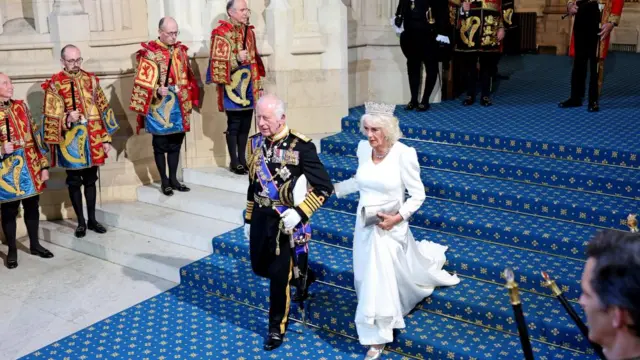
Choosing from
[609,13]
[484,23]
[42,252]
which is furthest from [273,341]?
[609,13]

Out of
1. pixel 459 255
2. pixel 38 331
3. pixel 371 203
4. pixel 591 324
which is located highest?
pixel 591 324

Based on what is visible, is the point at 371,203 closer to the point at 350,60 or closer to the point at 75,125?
the point at 75,125

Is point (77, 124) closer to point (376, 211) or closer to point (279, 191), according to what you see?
point (279, 191)

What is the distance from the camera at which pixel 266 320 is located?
19.9 feet

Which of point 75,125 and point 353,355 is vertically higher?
point 75,125

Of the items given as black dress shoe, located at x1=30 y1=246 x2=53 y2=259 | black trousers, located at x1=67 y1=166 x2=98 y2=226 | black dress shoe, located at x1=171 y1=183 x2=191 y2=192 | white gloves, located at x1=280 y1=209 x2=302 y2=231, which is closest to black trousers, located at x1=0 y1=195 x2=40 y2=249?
black dress shoe, located at x1=30 y1=246 x2=53 y2=259

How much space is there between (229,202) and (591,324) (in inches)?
228

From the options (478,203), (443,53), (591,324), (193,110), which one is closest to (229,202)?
(193,110)

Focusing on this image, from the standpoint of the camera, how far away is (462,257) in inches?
235

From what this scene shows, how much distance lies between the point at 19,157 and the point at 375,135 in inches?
138

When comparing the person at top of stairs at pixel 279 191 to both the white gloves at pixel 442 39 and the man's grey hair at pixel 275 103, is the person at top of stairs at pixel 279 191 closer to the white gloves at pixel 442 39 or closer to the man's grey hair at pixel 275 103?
the man's grey hair at pixel 275 103

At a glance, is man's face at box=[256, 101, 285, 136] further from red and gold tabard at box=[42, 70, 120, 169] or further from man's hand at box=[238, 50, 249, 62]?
red and gold tabard at box=[42, 70, 120, 169]

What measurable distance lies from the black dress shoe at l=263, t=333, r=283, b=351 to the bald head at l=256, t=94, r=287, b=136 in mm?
1385

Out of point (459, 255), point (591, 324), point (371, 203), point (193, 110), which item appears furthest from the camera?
point (193, 110)
